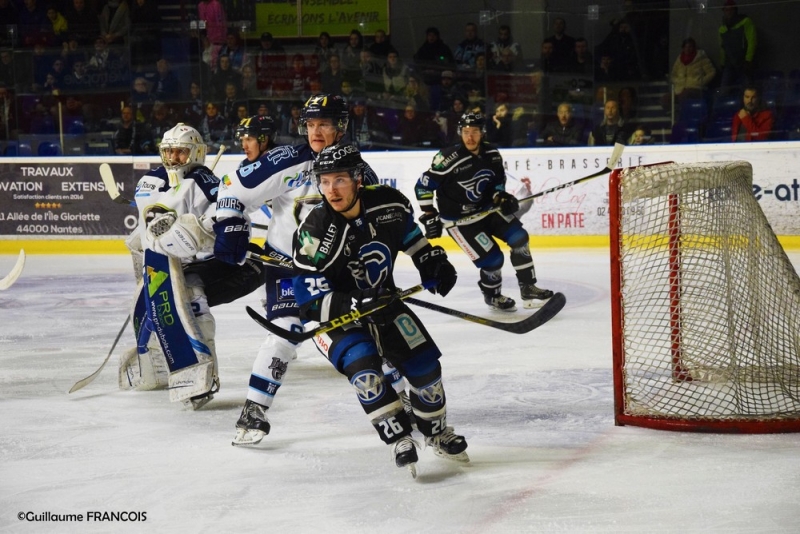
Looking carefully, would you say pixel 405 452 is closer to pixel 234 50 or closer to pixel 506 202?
pixel 506 202

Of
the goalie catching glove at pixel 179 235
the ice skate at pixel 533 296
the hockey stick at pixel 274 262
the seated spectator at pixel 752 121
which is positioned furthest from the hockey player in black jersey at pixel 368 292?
the seated spectator at pixel 752 121

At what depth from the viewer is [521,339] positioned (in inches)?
201

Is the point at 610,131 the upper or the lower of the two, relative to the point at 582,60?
lower

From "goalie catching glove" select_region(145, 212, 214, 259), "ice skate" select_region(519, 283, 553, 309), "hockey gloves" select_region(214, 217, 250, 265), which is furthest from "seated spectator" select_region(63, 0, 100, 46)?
"hockey gloves" select_region(214, 217, 250, 265)

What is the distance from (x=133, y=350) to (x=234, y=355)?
75cm

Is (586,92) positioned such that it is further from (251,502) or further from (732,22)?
(251,502)

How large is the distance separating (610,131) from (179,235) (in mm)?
5406

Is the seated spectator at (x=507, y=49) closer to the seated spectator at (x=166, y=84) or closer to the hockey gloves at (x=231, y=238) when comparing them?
the seated spectator at (x=166, y=84)

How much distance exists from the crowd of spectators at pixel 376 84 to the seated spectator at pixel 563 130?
1cm

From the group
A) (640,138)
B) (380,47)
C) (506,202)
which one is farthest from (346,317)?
(380,47)

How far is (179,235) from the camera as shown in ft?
12.2

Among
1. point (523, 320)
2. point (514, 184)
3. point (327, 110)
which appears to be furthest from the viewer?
point (514, 184)

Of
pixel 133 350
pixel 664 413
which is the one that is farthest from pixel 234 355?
pixel 664 413

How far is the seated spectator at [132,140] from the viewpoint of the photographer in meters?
9.06
